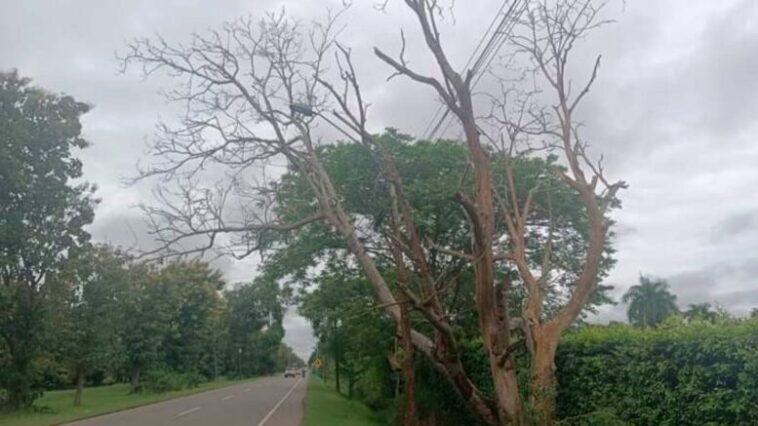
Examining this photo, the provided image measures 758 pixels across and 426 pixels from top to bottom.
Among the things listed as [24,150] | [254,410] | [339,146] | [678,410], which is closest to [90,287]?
[24,150]

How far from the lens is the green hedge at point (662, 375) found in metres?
7.56

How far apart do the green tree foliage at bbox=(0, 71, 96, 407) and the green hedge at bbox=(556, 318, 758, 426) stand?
87.8 feet

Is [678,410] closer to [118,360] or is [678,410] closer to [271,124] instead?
[271,124]

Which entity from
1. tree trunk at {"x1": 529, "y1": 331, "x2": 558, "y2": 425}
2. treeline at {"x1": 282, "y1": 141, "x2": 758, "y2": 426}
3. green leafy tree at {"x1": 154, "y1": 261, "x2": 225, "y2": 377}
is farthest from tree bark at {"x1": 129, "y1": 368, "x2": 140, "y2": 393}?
tree trunk at {"x1": 529, "y1": 331, "x2": 558, "y2": 425}

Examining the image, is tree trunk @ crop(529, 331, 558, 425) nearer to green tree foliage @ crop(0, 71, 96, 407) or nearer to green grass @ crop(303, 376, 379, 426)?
green grass @ crop(303, 376, 379, 426)

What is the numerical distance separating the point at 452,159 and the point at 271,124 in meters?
6.87

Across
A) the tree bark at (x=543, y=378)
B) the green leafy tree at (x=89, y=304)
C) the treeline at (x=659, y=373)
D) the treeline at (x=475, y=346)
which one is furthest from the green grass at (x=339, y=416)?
the tree bark at (x=543, y=378)

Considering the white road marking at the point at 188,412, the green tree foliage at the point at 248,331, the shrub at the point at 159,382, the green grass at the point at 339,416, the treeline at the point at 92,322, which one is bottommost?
the green grass at the point at 339,416

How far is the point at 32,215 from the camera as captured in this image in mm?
32500

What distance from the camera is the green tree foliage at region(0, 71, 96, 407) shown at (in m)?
31.5

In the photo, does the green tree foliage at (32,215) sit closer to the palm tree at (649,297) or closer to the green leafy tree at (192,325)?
the green leafy tree at (192,325)

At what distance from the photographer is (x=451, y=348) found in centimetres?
1413

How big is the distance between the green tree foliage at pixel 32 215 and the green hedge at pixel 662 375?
87.8 feet

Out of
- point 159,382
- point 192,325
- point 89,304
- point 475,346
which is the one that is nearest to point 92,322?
point 89,304
